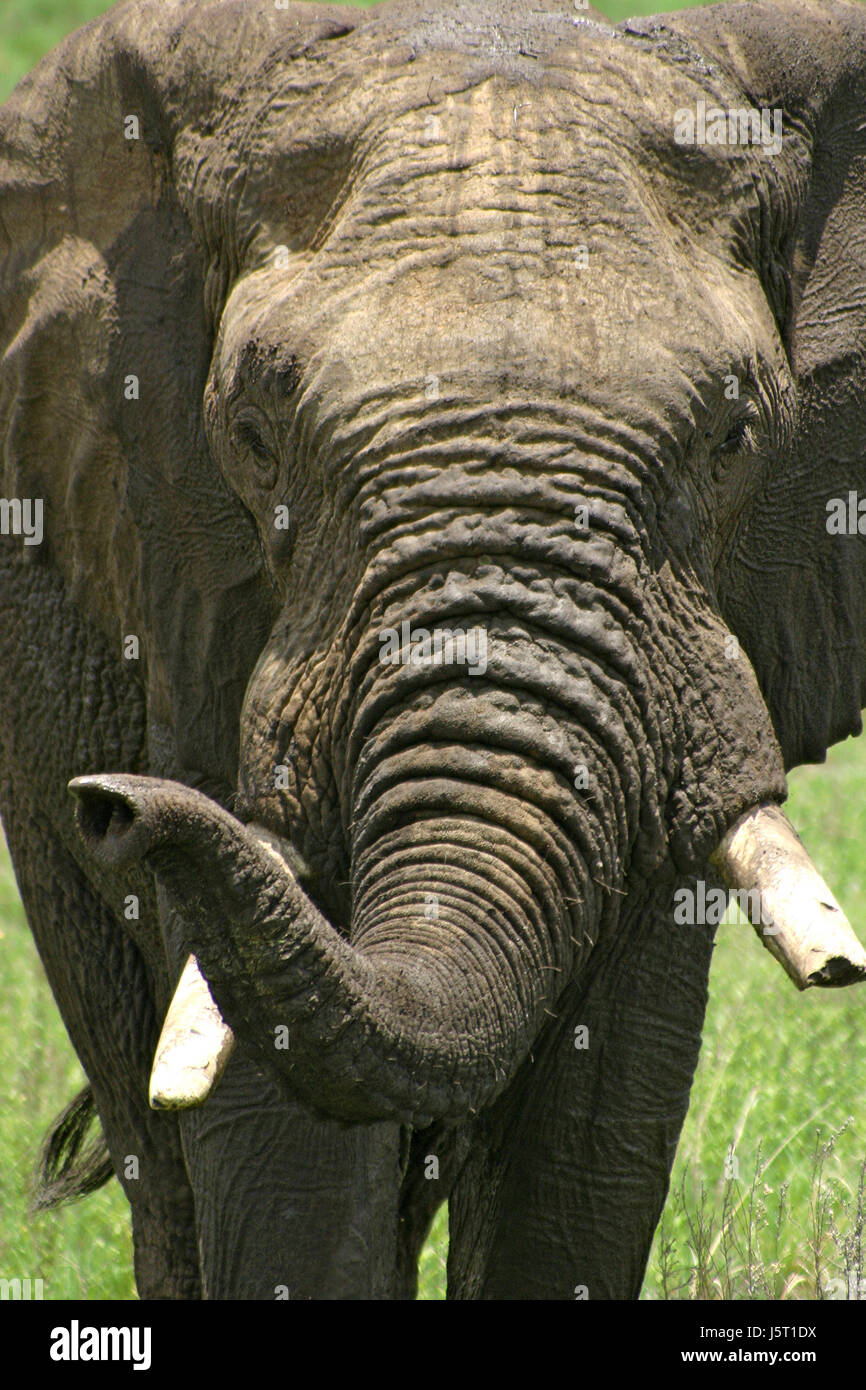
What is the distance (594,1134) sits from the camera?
3863 mm

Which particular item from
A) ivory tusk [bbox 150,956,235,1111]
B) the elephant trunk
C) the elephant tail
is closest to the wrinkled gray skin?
the elephant trunk

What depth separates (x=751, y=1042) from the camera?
6.17 m

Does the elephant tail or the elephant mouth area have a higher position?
the elephant mouth area

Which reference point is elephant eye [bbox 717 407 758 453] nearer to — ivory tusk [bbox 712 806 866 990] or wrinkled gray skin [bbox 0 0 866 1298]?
wrinkled gray skin [bbox 0 0 866 1298]

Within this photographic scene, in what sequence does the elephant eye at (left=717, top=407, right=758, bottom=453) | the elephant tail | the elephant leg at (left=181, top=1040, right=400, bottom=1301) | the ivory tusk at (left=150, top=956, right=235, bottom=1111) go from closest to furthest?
the ivory tusk at (left=150, top=956, right=235, bottom=1111) → the elephant eye at (left=717, top=407, right=758, bottom=453) → the elephant leg at (left=181, top=1040, right=400, bottom=1301) → the elephant tail

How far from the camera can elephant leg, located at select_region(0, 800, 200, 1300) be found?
4457 millimetres

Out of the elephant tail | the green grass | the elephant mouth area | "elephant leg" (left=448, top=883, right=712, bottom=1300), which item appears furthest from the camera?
the elephant tail

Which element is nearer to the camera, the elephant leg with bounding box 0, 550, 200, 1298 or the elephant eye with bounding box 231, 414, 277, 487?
the elephant eye with bounding box 231, 414, 277, 487

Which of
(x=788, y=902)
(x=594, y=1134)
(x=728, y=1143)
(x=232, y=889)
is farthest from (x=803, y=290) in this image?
(x=728, y=1143)

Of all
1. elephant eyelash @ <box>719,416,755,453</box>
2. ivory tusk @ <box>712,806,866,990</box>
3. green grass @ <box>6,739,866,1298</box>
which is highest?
elephant eyelash @ <box>719,416,755,453</box>

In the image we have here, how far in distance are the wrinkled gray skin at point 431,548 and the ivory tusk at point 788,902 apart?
5 cm

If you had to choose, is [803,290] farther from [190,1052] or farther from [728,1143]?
[728,1143]

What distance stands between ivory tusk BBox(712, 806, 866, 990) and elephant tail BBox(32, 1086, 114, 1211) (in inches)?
87.4

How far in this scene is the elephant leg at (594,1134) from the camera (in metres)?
3.79
